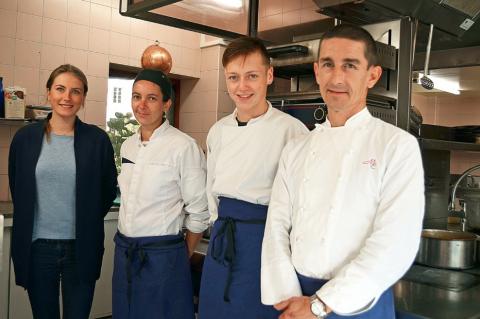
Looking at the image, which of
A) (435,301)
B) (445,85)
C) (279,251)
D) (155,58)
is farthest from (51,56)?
(445,85)

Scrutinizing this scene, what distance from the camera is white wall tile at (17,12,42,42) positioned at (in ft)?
10.8

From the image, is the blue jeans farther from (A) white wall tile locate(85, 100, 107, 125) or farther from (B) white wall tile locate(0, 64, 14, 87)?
(A) white wall tile locate(85, 100, 107, 125)

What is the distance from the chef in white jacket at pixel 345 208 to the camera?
3.64 ft

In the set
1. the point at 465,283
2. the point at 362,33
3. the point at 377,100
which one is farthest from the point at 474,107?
the point at 362,33

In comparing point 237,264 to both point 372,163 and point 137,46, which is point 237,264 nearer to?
point 372,163

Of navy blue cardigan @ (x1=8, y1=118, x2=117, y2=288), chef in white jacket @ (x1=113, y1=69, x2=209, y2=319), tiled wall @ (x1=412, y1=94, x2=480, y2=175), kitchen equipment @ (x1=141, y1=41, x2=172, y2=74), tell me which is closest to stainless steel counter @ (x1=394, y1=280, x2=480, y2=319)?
chef in white jacket @ (x1=113, y1=69, x2=209, y2=319)

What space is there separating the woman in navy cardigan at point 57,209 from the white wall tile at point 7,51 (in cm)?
150

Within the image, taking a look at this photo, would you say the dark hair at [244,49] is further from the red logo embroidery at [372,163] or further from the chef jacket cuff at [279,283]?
the chef jacket cuff at [279,283]

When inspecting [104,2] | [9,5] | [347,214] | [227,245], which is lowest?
[227,245]

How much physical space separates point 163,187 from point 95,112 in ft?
6.64

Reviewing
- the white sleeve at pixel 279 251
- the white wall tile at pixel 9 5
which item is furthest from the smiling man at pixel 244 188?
the white wall tile at pixel 9 5

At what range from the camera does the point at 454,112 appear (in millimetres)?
4941

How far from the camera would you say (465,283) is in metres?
1.65

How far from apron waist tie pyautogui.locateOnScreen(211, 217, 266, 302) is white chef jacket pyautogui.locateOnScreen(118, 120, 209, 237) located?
1.21ft
